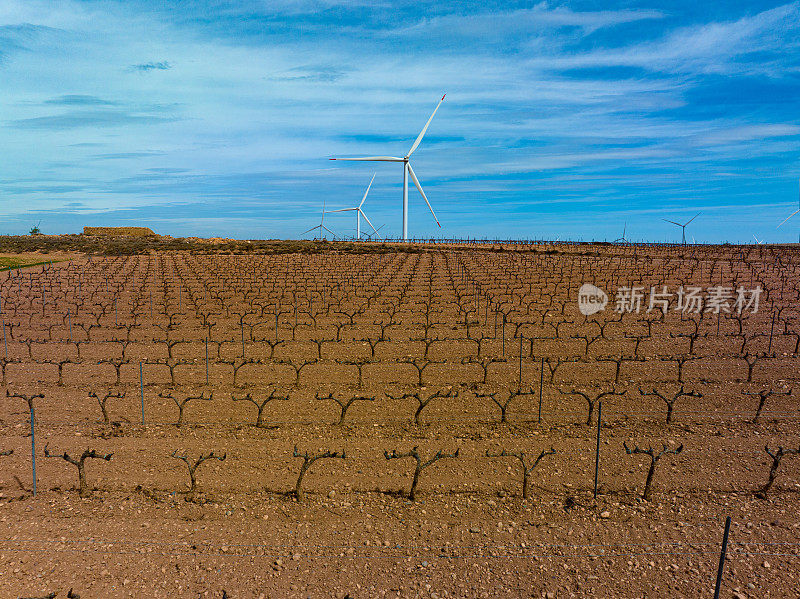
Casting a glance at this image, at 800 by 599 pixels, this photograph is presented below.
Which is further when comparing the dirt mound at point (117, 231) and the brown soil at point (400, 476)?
the dirt mound at point (117, 231)

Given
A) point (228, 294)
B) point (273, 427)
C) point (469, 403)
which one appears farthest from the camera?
point (228, 294)

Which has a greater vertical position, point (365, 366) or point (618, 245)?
point (618, 245)

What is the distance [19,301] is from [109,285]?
692 centimetres

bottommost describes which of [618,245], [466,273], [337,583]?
[337,583]

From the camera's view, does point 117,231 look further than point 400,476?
Yes

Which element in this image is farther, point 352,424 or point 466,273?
point 466,273

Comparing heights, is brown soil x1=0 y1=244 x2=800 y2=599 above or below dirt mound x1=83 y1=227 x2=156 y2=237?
below

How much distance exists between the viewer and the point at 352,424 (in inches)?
416

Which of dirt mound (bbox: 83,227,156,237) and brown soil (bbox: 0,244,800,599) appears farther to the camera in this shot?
dirt mound (bbox: 83,227,156,237)

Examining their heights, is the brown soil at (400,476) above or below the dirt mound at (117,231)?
below

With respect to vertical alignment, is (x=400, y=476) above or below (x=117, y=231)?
below

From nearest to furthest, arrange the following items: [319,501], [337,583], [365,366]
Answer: [337,583] < [319,501] < [365,366]

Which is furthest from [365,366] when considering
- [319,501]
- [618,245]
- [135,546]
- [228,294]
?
[618,245]

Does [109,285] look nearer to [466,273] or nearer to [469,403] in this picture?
[466,273]
